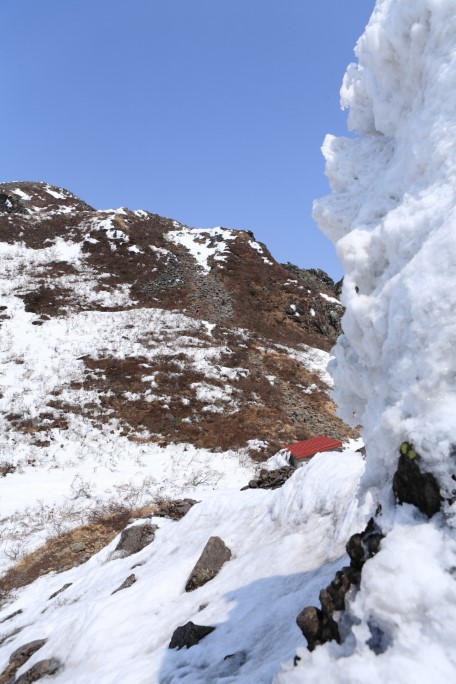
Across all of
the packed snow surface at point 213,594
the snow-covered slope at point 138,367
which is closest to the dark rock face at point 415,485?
the packed snow surface at point 213,594

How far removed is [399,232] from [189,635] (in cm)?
489

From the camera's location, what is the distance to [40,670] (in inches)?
233

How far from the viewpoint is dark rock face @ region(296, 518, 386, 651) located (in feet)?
8.93

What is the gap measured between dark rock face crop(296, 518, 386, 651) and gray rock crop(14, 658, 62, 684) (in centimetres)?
476

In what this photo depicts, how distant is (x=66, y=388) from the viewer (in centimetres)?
2286

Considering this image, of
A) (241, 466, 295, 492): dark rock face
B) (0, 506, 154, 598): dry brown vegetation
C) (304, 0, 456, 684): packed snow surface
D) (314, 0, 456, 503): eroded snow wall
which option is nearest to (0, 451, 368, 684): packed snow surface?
(0, 506, 154, 598): dry brown vegetation

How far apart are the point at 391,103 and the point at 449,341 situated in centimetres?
294

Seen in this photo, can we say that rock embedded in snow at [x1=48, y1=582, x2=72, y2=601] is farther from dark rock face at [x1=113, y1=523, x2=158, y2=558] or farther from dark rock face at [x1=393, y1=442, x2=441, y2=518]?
dark rock face at [x1=393, y1=442, x2=441, y2=518]

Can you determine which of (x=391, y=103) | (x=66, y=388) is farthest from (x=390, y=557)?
(x=66, y=388)

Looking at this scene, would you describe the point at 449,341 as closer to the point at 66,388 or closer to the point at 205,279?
the point at 66,388

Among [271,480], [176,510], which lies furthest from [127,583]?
[271,480]

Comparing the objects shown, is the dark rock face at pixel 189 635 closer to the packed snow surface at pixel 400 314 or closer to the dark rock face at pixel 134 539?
the packed snow surface at pixel 400 314

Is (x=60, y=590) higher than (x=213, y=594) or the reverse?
higher

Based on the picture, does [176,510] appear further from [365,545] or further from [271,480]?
[365,545]
